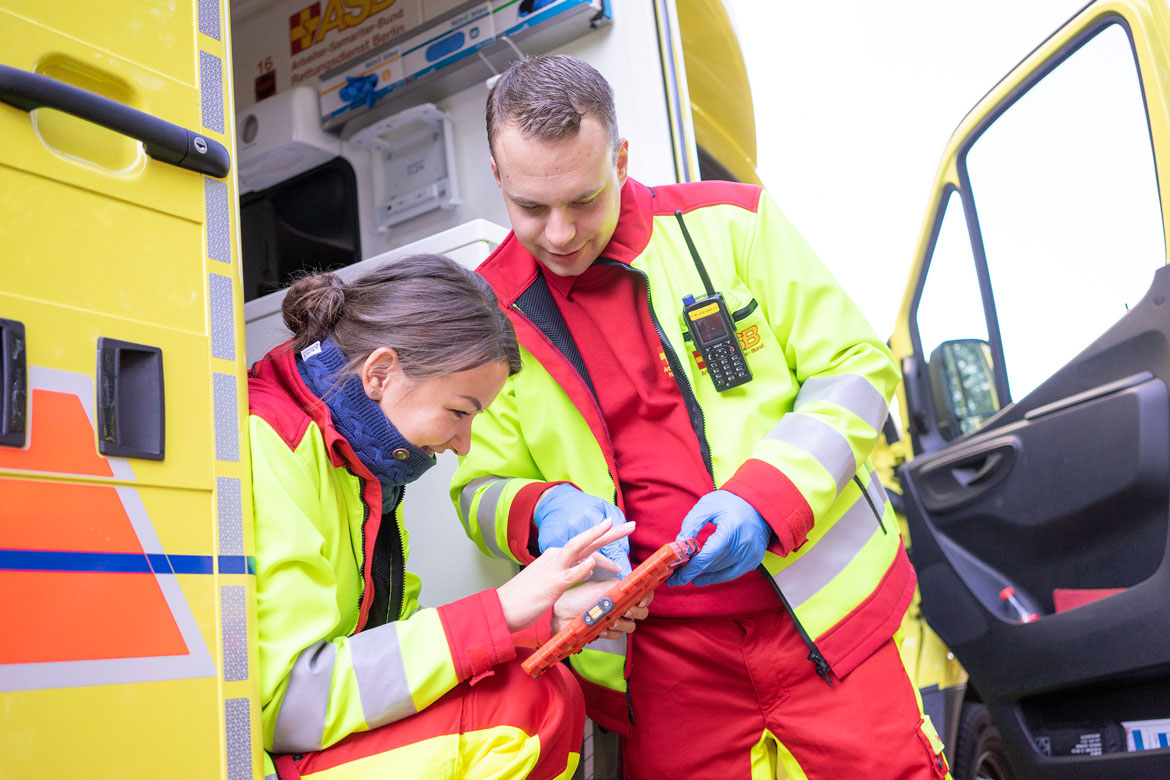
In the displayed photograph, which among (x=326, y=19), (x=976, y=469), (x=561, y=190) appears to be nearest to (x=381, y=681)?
(x=561, y=190)

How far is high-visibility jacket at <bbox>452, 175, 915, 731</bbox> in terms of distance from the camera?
1641 millimetres

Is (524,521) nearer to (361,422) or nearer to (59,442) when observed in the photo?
(361,422)

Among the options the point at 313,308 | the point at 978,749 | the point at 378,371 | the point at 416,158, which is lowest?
the point at 978,749

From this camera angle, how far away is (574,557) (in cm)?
144

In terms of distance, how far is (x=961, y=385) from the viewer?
3.03 m

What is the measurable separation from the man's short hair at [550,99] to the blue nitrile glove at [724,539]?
0.70m

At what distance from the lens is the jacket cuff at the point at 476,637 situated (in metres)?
1.29

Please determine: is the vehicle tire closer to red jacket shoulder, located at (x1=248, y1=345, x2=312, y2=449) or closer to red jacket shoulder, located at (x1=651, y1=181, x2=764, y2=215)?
red jacket shoulder, located at (x1=651, y1=181, x2=764, y2=215)

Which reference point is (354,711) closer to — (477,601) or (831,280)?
(477,601)

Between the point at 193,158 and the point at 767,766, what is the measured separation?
1.39m

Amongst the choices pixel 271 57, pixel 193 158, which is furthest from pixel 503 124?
pixel 271 57

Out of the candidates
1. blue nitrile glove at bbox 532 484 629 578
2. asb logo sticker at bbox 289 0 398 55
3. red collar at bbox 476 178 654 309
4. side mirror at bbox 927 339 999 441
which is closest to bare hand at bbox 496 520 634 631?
blue nitrile glove at bbox 532 484 629 578

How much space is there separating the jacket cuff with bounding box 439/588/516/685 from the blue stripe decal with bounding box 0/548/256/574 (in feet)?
0.93

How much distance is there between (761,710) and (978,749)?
1572mm
